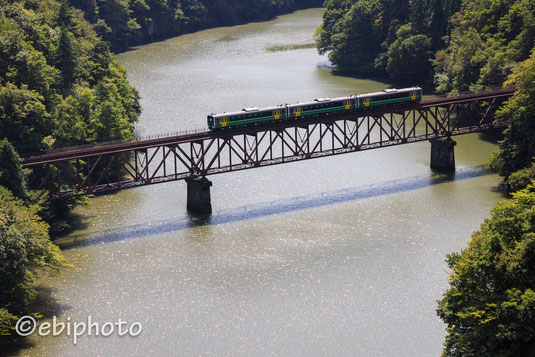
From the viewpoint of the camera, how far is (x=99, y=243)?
3046 inches

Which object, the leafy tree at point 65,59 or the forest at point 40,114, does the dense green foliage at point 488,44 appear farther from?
the leafy tree at point 65,59

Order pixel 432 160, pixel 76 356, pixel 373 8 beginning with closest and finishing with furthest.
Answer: pixel 76 356
pixel 432 160
pixel 373 8

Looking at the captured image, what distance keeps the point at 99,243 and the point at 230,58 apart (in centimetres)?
9966

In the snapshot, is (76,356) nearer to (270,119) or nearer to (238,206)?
(238,206)

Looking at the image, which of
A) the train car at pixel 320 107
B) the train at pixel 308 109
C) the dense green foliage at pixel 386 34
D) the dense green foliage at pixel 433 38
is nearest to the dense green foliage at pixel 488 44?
the dense green foliage at pixel 433 38

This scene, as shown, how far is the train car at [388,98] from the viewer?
9481 centimetres

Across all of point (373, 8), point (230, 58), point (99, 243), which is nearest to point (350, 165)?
point (99, 243)

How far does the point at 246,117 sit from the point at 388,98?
1916 centimetres

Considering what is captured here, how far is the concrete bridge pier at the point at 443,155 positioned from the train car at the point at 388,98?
19.3 ft

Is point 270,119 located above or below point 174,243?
above

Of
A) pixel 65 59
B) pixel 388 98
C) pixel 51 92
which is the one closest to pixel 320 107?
pixel 388 98

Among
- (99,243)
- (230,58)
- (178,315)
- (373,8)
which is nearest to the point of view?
(178,315)

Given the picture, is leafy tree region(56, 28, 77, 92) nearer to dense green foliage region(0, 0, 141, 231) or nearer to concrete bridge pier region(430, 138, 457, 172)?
dense green foliage region(0, 0, 141, 231)

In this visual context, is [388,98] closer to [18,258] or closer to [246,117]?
[246,117]
